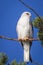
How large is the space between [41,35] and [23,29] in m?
0.42

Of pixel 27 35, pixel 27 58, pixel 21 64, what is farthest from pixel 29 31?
pixel 21 64

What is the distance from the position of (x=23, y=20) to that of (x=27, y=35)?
0.08m

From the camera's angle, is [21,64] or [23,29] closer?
[21,64]

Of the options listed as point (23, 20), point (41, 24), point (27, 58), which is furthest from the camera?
point (23, 20)

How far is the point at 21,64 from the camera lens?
0.69 metres

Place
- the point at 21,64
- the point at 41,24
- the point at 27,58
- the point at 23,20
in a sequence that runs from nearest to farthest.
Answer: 1. the point at 41,24
2. the point at 21,64
3. the point at 27,58
4. the point at 23,20

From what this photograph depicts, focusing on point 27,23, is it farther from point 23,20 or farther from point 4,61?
point 4,61

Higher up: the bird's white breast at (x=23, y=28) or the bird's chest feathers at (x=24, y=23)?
the bird's chest feathers at (x=24, y=23)

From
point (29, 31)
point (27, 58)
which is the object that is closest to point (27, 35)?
point (29, 31)

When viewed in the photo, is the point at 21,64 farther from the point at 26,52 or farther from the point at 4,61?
the point at 26,52

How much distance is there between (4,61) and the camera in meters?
0.75

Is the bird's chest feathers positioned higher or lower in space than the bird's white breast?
higher

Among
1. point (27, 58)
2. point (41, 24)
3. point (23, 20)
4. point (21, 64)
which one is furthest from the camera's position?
point (23, 20)

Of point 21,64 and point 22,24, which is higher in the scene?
point 22,24
